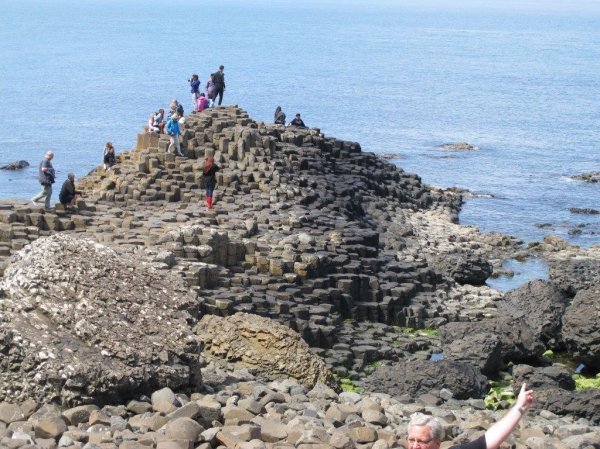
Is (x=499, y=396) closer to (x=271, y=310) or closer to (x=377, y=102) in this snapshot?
(x=271, y=310)

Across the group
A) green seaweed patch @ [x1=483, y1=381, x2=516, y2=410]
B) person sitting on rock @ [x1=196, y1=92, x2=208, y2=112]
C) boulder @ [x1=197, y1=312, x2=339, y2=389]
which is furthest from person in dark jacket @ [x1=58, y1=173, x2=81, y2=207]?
person sitting on rock @ [x1=196, y1=92, x2=208, y2=112]

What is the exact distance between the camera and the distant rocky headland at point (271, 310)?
642 inches

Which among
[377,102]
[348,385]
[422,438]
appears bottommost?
[377,102]

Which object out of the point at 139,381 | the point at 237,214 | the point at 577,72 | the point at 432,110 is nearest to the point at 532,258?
the point at 237,214

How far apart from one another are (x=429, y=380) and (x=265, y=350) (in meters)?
3.21

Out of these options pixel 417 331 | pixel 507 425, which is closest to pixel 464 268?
pixel 417 331

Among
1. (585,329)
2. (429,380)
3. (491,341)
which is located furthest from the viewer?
(585,329)

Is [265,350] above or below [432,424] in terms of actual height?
below

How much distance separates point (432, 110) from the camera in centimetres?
10438

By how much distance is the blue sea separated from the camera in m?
63.1

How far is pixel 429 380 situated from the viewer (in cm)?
2397

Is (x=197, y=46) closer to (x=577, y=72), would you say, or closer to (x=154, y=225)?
(x=577, y=72)

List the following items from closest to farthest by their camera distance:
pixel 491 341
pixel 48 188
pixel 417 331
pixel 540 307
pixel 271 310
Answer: pixel 491 341, pixel 271 310, pixel 417 331, pixel 540 307, pixel 48 188

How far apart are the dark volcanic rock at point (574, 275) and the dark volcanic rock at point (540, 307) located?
2.06 meters
